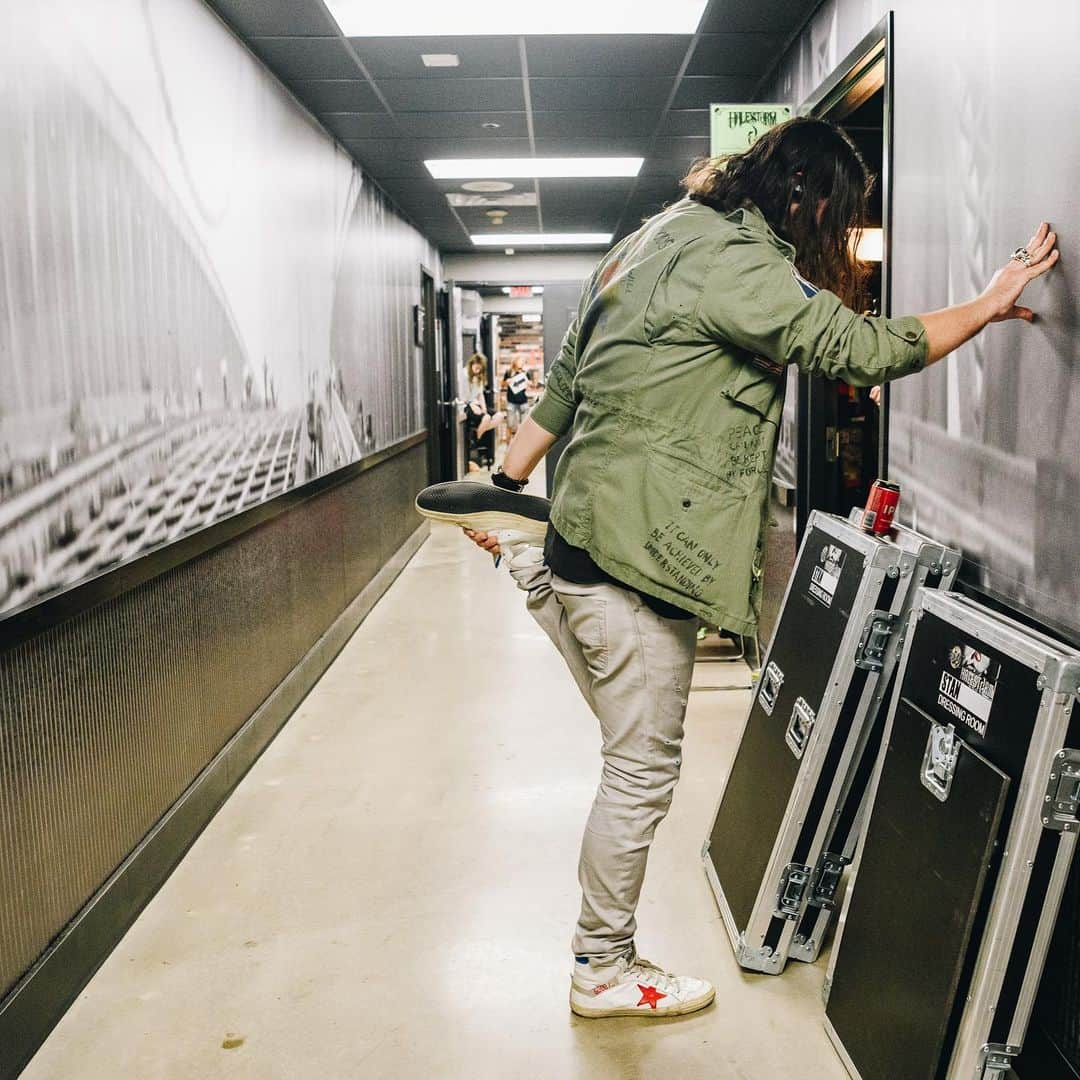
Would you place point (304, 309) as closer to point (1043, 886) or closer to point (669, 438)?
point (669, 438)

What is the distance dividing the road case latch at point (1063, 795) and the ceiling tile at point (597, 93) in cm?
373

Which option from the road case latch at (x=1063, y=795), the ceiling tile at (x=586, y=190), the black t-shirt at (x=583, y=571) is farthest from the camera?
the ceiling tile at (x=586, y=190)

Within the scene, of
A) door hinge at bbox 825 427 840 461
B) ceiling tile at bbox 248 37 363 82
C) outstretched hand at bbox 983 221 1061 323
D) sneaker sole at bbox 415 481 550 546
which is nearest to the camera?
outstretched hand at bbox 983 221 1061 323

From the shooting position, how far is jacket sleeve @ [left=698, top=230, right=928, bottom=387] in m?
1.56

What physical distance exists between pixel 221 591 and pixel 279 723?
73cm

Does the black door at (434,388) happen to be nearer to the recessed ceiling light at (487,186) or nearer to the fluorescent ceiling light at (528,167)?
the recessed ceiling light at (487,186)

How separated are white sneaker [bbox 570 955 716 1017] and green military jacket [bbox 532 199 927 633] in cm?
76

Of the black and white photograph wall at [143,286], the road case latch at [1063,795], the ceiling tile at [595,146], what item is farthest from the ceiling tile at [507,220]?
the road case latch at [1063,795]

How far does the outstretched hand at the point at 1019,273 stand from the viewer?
1.63 metres

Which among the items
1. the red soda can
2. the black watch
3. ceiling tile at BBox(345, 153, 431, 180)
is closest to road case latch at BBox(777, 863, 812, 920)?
the red soda can

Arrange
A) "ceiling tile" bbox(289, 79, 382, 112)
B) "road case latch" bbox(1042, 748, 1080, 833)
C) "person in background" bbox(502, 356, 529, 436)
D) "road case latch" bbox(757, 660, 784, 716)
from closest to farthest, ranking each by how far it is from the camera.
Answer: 1. "road case latch" bbox(1042, 748, 1080, 833)
2. "road case latch" bbox(757, 660, 784, 716)
3. "ceiling tile" bbox(289, 79, 382, 112)
4. "person in background" bbox(502, 356, 529, 436)

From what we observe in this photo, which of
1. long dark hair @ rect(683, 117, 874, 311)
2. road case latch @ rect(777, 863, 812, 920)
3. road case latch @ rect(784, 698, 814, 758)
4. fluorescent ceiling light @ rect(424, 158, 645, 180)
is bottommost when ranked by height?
road case latch @ rect(777, 863, 812, 920)

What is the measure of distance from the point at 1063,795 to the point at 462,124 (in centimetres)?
454

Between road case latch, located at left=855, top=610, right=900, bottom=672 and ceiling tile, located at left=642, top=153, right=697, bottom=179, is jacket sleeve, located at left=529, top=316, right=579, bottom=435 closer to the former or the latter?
road case latch, located at left=855, top=610, right=900, bottom=672
